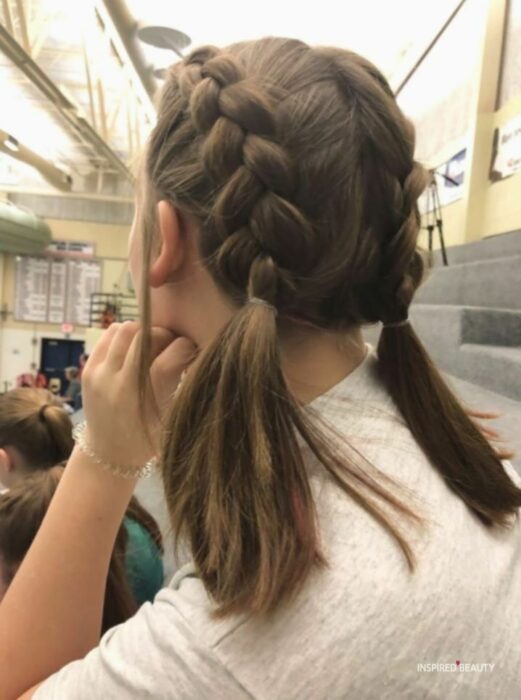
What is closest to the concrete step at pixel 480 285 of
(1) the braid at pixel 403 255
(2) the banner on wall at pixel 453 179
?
(2) the banner on wall at pixel 453 179

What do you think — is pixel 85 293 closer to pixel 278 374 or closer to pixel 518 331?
pixel 518 331

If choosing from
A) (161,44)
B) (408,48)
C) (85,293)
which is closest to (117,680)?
(161,44)

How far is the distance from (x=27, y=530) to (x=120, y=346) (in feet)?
2.06

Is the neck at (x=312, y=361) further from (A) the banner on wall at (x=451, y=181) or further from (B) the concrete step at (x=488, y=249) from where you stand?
(A) the banner on wall at (x=451, y=181)

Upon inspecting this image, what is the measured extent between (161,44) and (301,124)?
4.55 meters

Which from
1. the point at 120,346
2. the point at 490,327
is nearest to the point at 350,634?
the point at 120,346

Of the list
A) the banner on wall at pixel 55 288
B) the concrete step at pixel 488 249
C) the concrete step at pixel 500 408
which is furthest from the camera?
the banner on wall at pixel 55 288

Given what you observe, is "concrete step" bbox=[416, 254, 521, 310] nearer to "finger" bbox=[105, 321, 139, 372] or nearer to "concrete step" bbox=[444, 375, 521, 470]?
"concrete step" bbox=[444, 375, 521, 470]

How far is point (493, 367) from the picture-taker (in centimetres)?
239

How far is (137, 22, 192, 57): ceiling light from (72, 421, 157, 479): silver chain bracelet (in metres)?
4.32

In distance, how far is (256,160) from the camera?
50 cm

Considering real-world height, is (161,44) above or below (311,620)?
above

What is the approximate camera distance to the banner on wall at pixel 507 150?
392cm

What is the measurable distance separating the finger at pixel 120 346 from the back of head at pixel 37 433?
115 cm
